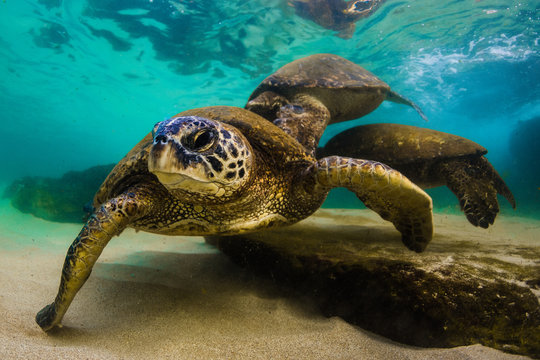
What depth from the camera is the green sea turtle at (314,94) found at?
4.41 meters

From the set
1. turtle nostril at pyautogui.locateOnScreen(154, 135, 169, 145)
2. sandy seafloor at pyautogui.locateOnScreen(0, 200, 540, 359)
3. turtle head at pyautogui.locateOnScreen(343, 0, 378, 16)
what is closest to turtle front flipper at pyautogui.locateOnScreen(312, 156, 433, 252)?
sandy seafloor at pyautogui.locateOnScreen(0, 200, 540, 359)

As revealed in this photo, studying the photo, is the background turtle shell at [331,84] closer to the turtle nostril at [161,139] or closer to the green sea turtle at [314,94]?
the green sea turtle at [314,94]

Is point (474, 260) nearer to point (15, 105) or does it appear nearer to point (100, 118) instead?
point (15, 105)

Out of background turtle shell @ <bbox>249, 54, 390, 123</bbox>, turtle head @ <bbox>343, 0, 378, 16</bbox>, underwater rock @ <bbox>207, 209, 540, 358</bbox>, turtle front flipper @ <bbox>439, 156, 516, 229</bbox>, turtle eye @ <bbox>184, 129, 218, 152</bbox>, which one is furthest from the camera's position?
turtle head @ <bbox>343, 0, 378, 16</bbox>

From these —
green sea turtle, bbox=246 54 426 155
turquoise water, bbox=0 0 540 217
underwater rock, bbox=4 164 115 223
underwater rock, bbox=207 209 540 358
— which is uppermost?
turquoise water, bbox=0 0 540 217

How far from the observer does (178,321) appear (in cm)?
202

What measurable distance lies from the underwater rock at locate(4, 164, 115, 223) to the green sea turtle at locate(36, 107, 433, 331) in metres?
7.98

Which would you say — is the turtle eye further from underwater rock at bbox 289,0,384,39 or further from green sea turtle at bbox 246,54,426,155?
underwater rock at bbox 289,0,384,39

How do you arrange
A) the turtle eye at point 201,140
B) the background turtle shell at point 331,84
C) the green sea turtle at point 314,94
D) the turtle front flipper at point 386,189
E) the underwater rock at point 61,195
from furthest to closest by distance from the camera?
the underwater rock at point 61,195 → the background turtle shell at point 331,84 → the green sea turtle at point 314,94 → the turtle front flipper at point 386,189 → the turtle eye at point 201,140

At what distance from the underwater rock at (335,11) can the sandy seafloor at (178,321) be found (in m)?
11.9

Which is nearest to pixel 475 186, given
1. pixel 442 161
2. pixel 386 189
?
pixel 442 161

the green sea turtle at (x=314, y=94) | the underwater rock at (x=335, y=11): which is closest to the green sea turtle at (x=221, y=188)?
the green sea turtle at (x=314, y=94)

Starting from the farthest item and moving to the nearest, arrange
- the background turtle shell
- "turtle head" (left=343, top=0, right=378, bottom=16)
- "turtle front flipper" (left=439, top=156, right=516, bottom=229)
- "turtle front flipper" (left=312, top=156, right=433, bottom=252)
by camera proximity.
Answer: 1. "turtle head" (left=343, top=0, right=378, bottom=16)
2. the background turtle shell
3. "turtle front flipper" (left=439, top=156, right=516, bottom=229)
4. "turtle front flipper" (left=312, top=156, right=433, bottom=252)

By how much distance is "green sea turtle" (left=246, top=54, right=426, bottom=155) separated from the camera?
173 inches
